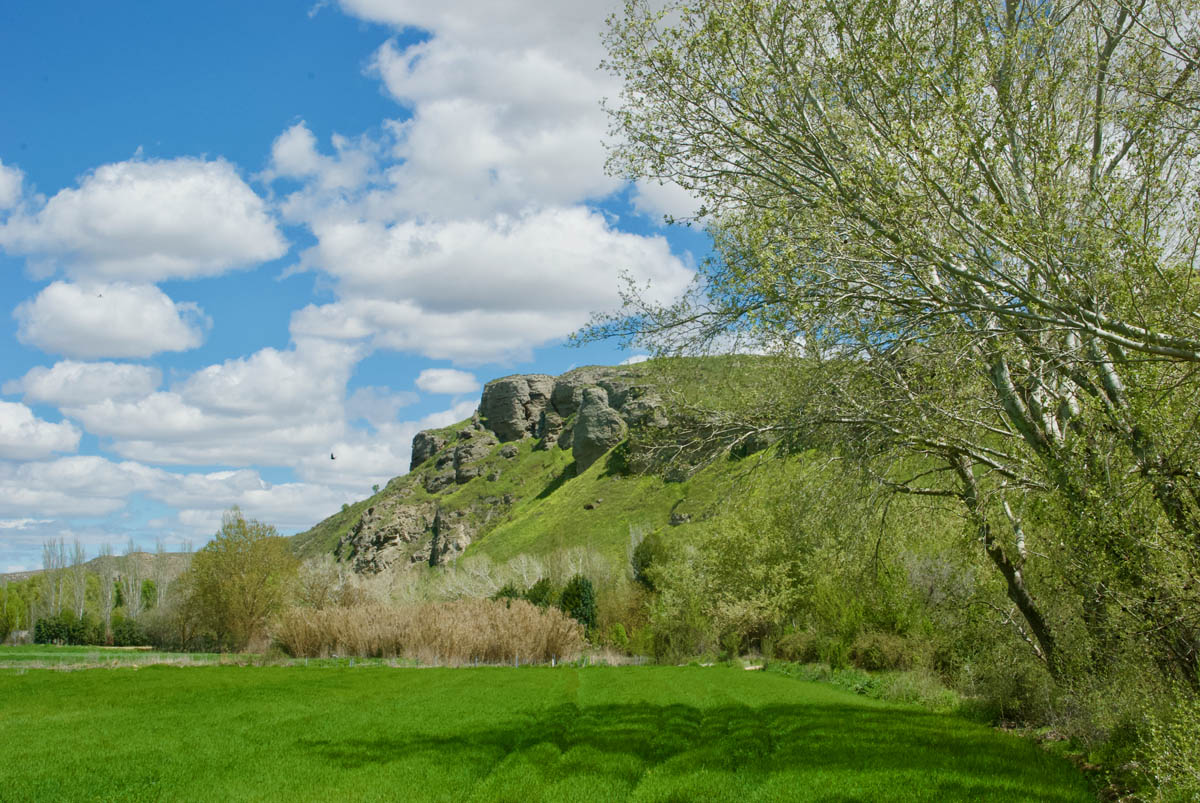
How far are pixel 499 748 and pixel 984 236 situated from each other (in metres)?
10.5

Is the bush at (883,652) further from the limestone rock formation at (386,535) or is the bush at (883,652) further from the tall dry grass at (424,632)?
the limestone rock formation at (386,535)

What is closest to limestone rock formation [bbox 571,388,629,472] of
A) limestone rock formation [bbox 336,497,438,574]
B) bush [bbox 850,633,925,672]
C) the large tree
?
limestone rock formation [bbox 336,497,438,574]

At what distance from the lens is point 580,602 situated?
50125 mm

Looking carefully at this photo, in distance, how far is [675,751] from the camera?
12.4m

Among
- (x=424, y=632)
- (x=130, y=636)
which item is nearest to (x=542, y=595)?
(x=424, y=632)

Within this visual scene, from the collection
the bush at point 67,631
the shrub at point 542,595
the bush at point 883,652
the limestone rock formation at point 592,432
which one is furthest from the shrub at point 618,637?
the limestone rock formation at point 592,432

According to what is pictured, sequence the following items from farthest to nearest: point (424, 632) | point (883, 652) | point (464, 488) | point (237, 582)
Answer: point (464, 488) → point (237, 582) → point (424, 632) → point (883, 652)

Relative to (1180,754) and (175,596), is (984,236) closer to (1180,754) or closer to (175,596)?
(1180,754)

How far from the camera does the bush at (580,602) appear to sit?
49.9 m

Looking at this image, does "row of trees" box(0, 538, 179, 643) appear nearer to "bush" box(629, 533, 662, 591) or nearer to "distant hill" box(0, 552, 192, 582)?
"distant hill" box(0, 552, 192, 582)

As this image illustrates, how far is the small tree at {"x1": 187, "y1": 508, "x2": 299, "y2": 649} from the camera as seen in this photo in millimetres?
47625

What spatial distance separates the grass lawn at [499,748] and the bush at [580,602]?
27477 mm

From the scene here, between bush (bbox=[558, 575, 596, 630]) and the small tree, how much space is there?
714 inches

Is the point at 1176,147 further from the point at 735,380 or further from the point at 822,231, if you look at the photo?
the point at 735,380
